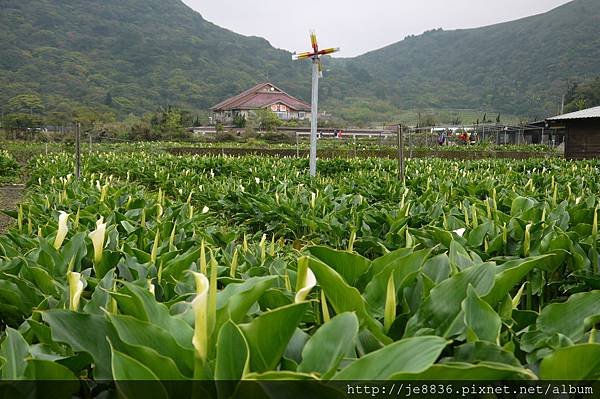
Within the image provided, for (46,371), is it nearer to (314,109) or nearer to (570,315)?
(570,315)

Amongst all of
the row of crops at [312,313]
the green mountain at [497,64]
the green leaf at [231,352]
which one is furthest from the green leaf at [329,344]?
the green mountain at [497,64]

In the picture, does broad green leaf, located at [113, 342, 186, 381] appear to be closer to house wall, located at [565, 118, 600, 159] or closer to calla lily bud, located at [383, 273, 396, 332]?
calla lily bud, located at [383, 273, 396, 332]

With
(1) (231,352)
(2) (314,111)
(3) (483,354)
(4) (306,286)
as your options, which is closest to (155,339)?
(1) (231,352)

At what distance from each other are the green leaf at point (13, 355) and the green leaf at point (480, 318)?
0.99m

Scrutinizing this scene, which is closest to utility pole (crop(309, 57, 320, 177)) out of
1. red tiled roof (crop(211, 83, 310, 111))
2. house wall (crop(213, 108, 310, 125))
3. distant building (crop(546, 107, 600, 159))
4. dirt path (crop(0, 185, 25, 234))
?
dirt path (crop(0, 185, 25, 234))

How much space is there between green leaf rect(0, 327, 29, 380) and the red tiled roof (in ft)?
208

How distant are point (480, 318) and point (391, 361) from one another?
0.41 m

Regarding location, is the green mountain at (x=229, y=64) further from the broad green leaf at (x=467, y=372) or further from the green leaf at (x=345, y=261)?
the broad green leaf at (x=467, y=372)

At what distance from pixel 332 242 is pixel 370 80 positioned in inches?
3881

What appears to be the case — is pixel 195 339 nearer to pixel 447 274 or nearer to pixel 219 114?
pixel 447 274

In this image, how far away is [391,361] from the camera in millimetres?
937

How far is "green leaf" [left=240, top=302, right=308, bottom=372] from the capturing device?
40.2 inches

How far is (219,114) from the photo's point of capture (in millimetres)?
66500

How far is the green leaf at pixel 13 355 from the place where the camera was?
1124 millimetres
